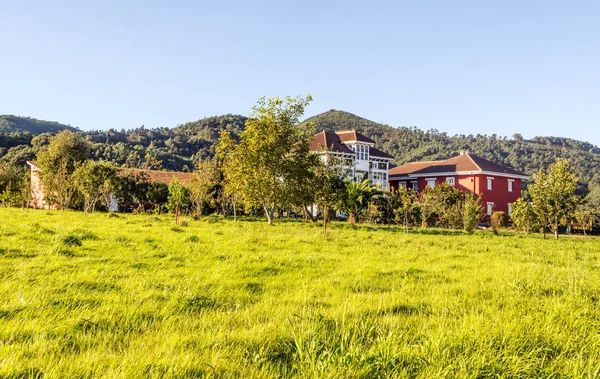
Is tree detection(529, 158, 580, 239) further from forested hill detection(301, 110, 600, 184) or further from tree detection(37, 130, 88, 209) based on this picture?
forested hill detection(301, 110, 600, 184)

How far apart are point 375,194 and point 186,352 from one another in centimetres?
3131

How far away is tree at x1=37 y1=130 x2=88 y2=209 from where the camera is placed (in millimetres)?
30594

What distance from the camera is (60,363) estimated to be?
2926 millimetres

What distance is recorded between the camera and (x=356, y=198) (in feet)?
103

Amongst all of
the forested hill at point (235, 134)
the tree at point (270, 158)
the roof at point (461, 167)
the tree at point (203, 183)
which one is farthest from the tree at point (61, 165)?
the roof at point (461, 167)

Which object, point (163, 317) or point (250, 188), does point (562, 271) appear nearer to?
point (163, 317)

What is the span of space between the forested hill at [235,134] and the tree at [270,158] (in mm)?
38475

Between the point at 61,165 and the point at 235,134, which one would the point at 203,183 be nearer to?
the point at 61,165

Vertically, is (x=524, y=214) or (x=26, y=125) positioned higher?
(x=26, y=125)

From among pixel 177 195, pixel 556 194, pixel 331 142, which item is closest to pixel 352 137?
pixel 331 142

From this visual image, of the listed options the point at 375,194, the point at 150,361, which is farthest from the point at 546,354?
the point at 375,194

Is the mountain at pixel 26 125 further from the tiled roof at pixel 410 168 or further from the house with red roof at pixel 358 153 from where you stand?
the tiled roof at pixel 410 168

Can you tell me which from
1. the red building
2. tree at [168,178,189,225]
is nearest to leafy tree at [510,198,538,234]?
the red building

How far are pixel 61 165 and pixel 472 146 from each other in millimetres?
88562
